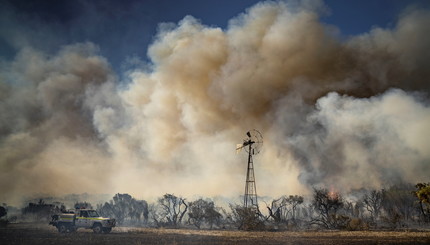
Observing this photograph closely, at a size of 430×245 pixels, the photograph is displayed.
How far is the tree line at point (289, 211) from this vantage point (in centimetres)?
4200

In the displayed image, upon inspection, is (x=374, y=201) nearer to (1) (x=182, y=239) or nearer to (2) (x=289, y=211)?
(2) (x=289, y=211)

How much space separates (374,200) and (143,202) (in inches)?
2622

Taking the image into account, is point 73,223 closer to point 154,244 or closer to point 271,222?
point 154,244

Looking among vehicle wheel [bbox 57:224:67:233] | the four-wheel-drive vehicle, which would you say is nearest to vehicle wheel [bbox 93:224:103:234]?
the four-wheel-drive vehicle

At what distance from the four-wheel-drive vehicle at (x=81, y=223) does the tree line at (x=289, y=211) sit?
8.45 ft

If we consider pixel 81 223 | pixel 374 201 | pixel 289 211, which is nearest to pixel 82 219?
pixel 81 223

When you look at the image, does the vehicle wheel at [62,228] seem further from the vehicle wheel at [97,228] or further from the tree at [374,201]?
the tree at [374,201]

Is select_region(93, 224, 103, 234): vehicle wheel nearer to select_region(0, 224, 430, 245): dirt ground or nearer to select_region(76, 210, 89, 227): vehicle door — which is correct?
select_region(0, 224, 430, 245): dirt ground

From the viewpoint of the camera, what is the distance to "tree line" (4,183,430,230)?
42.0 meters

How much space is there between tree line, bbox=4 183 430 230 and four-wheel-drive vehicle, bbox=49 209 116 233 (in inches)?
101

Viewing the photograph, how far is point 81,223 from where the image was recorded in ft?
94.6

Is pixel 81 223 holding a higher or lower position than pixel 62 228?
higher

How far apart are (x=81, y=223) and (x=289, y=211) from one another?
4678cm

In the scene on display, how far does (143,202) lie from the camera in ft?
317
